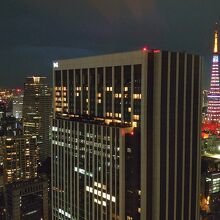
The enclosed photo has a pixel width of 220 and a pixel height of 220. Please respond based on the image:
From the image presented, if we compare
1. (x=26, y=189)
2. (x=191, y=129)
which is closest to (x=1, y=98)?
(x=26, y=189)

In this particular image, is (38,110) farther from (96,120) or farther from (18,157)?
(96,120)

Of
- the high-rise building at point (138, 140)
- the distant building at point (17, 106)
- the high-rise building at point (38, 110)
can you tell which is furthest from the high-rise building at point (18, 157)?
the distant building at point (17, 106)

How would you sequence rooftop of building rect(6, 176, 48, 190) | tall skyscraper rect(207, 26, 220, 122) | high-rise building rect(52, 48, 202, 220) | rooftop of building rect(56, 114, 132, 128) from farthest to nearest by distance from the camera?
tall skyscraper rect(207, 26, 220, 122)
rooftop of building rect(6, 176, 48, 190)
rooftop of building rect(56, 114, 132, 128)
high-rise building rect(52, 48, 202, 220)

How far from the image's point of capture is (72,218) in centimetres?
3441

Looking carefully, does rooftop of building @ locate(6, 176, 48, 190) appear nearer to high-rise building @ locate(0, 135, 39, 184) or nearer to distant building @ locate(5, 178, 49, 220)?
distant building @ locate(5, 178, 49, 220)

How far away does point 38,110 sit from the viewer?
10069 centimetres

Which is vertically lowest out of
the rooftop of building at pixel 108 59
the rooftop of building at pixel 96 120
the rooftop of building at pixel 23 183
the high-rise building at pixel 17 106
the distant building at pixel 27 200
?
the distant building at pixel 27 200

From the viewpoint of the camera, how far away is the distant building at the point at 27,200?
4600cm

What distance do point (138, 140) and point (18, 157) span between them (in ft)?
139

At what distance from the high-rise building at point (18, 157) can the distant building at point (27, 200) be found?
16.4 meters

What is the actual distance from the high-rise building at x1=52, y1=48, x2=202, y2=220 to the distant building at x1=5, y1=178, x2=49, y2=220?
14539 mm

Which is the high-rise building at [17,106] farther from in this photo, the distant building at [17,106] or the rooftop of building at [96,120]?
the rooftop of building at [96,120]

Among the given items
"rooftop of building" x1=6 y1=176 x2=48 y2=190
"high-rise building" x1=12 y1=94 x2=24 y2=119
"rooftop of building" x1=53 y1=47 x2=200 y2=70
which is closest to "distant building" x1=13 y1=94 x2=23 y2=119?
"high-rise building" x1=12 y1=94 x2=24 y2=119

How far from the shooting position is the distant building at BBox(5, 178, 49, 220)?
151 ft
